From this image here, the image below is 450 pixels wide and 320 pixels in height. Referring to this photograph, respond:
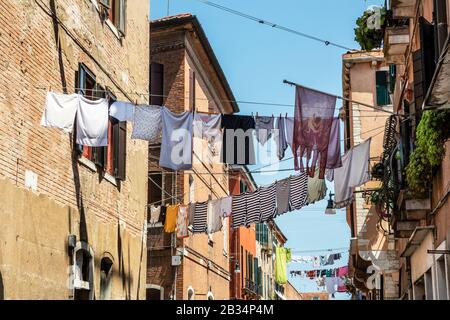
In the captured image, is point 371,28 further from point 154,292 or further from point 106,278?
point 154,292

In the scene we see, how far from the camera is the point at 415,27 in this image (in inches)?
584

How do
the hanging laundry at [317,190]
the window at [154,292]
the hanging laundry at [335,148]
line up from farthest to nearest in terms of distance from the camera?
the window at [154,292] < the hanging laundry at [317,190] < the hanging laundry at [335,148]

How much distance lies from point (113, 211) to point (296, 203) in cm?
484

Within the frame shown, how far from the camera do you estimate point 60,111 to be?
40.6 ft

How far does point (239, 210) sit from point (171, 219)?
2215 millimetres

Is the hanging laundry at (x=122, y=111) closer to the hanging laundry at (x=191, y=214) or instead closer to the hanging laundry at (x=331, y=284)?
the hanging laundry at (x=191, y=214)

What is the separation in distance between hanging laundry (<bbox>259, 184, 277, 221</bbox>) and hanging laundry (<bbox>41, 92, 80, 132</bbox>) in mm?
8645

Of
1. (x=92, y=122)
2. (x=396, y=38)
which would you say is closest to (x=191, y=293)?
(x=396, y=38)

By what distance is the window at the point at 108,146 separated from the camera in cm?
1475

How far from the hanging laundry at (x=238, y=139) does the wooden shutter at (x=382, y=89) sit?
45.6 ft

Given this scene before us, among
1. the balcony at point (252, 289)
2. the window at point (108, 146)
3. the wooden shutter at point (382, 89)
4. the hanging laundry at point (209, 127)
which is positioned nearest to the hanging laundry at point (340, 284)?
the balcony at point (252, 289)

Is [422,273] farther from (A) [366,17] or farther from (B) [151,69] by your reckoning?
(B) [151,69]

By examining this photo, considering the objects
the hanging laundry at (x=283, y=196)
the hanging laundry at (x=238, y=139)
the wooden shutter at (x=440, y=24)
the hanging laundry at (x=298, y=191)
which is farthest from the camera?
the hanging laundry at (x=283, y=196)
